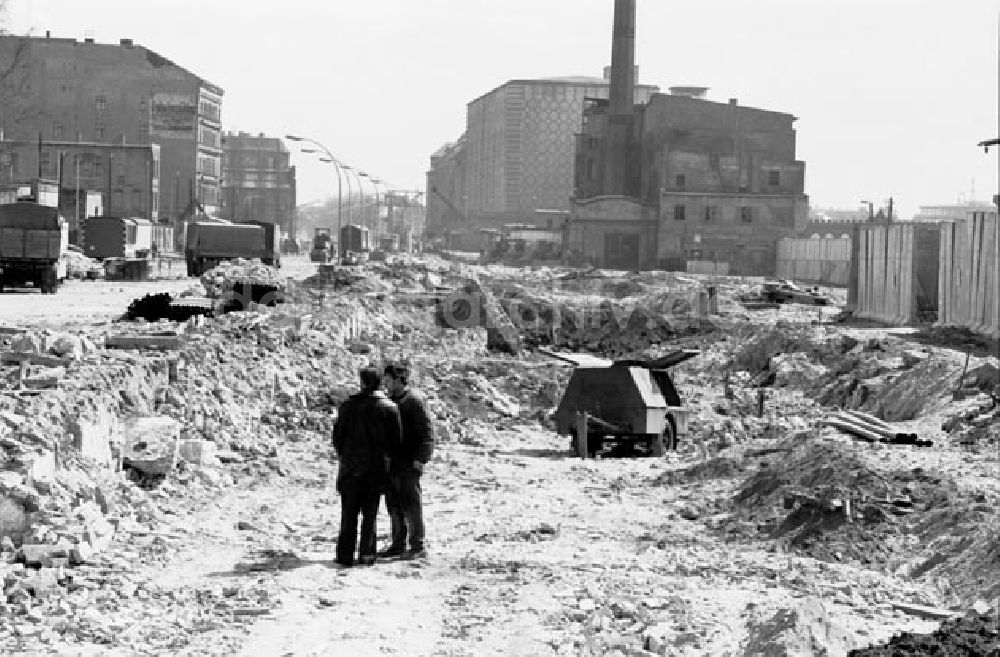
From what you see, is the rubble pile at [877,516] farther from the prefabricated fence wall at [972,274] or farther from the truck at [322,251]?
the truck at [322,251]

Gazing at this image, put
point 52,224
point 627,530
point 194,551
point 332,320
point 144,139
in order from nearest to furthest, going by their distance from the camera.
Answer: point 194,551
point 627,530
point 332,320
point 52,224
point 144,139

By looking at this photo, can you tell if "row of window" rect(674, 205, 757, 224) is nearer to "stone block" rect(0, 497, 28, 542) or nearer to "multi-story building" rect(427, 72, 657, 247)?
"multi-story building" rect(427, 72, 657, 247)

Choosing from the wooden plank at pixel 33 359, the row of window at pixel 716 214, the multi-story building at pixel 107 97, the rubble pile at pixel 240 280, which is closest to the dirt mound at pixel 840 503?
the wooden plank at pixel 33 359

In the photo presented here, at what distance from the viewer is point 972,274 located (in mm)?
32344

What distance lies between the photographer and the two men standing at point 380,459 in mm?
12008

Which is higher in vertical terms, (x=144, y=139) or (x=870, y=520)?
(x=144, y=139)

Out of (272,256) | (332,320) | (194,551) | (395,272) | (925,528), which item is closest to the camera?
(194,551)

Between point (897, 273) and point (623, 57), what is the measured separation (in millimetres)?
A: 50293

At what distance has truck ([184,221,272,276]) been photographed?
194 ft

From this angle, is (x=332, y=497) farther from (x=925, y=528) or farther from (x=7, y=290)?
(x=7, y=290)

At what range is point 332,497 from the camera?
15.7 meters

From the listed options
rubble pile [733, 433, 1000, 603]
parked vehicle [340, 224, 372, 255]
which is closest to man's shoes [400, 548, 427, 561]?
rubble pile [733, 433, 1000, 603]

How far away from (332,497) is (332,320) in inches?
561

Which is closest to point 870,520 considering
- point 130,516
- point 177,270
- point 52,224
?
point 130,516
